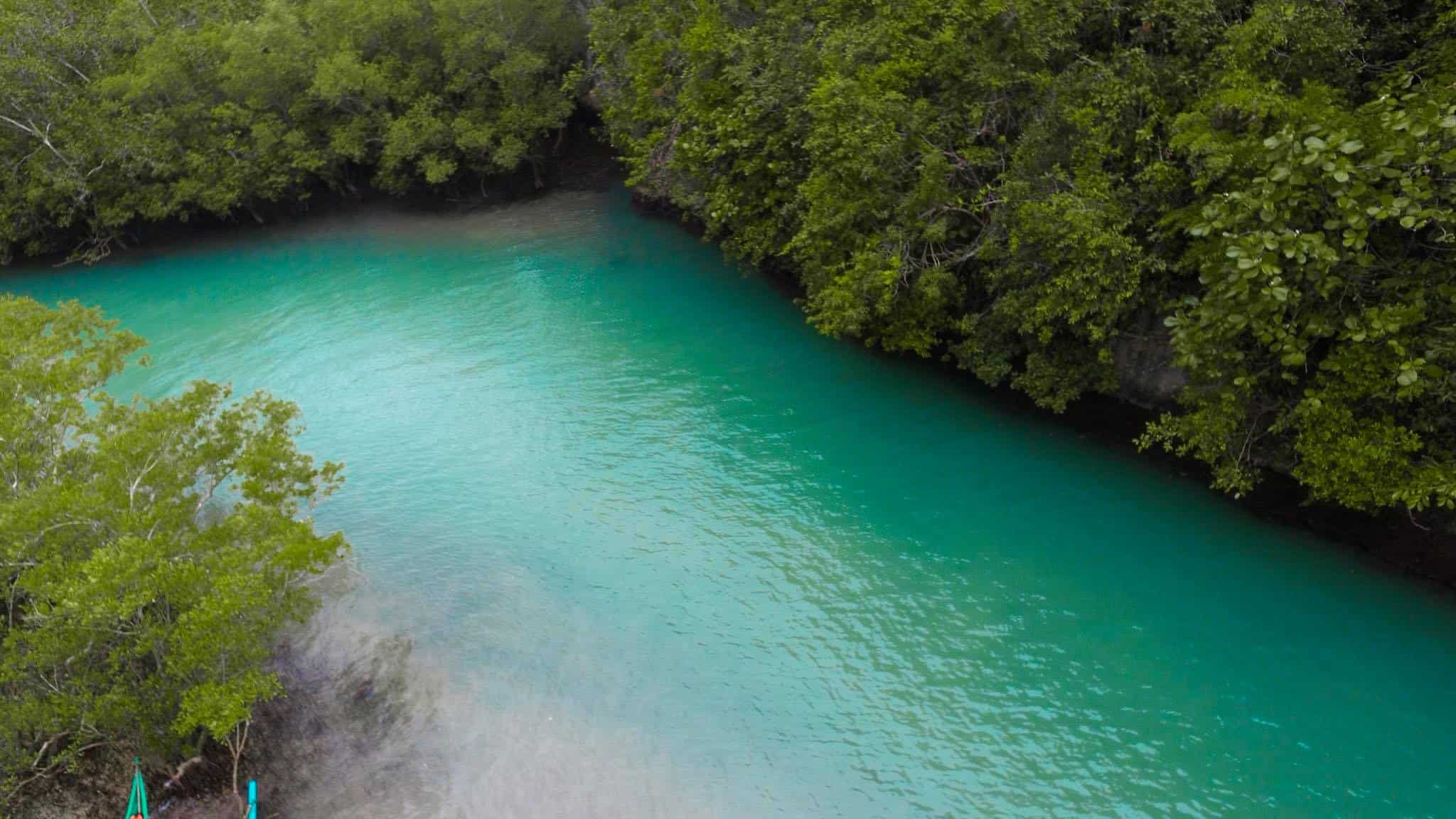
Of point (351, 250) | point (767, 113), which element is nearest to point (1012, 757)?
point (767, 113)

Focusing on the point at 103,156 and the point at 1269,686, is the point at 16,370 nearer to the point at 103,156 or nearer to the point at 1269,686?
the point at 1269,686

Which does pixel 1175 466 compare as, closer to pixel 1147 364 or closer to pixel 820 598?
pixel 1147 364

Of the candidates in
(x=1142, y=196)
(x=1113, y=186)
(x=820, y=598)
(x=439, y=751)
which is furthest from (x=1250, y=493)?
(x=439, y=751)

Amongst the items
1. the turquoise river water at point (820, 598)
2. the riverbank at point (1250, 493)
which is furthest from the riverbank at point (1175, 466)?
the turquoise river water at point (820, 598)

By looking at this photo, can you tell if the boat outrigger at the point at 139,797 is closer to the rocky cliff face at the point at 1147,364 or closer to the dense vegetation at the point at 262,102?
the rocky cliff face at the point at 1147,364

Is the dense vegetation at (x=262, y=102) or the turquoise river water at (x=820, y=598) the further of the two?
the dense vegetation at (x=262, y=102)
